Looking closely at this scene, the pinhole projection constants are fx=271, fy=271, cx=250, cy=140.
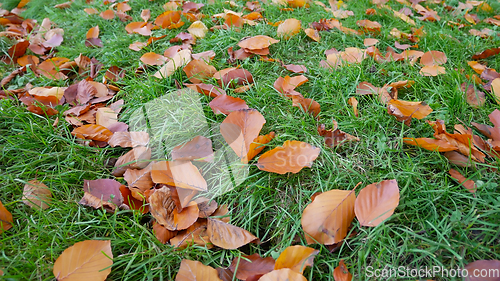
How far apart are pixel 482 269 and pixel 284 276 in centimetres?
64

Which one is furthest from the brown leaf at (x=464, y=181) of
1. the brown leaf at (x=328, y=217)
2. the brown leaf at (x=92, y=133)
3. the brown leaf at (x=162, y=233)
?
the brown leaf at (x=92, y=133)

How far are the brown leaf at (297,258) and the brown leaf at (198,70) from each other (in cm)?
120

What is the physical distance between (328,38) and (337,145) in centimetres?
118

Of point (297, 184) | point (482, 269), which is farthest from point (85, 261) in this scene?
point (482, 269)

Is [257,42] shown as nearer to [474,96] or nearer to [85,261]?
[474,96]

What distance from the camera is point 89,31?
7.83ft

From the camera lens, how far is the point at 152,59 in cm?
194

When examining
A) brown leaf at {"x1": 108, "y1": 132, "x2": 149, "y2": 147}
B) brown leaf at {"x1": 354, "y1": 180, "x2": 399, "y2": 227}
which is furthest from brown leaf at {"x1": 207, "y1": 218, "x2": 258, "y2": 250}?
brown leaf at {"x1": 108, "y1": 132, "x2": 149, "y2": 147}

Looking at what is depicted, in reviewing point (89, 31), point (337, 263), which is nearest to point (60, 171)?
point (337, 263)

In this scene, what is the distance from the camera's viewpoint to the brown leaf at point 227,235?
109 cm

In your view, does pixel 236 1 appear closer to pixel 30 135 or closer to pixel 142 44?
pixel 142 44

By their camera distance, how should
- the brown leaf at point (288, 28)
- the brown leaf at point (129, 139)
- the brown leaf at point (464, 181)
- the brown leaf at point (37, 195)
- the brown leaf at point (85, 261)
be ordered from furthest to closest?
the brown leaf at point (288, 28) → the brown leaf at point (129, 139) → the brown leaf at point (37, 195) → the brown leaf at point (464, 181) → the brown leaf at point (85, 261)

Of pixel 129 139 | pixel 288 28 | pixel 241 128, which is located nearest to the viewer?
pixel 241 128

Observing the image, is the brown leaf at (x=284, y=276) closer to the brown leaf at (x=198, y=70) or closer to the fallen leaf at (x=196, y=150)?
the fallen leaf at (x=196, y=150)
